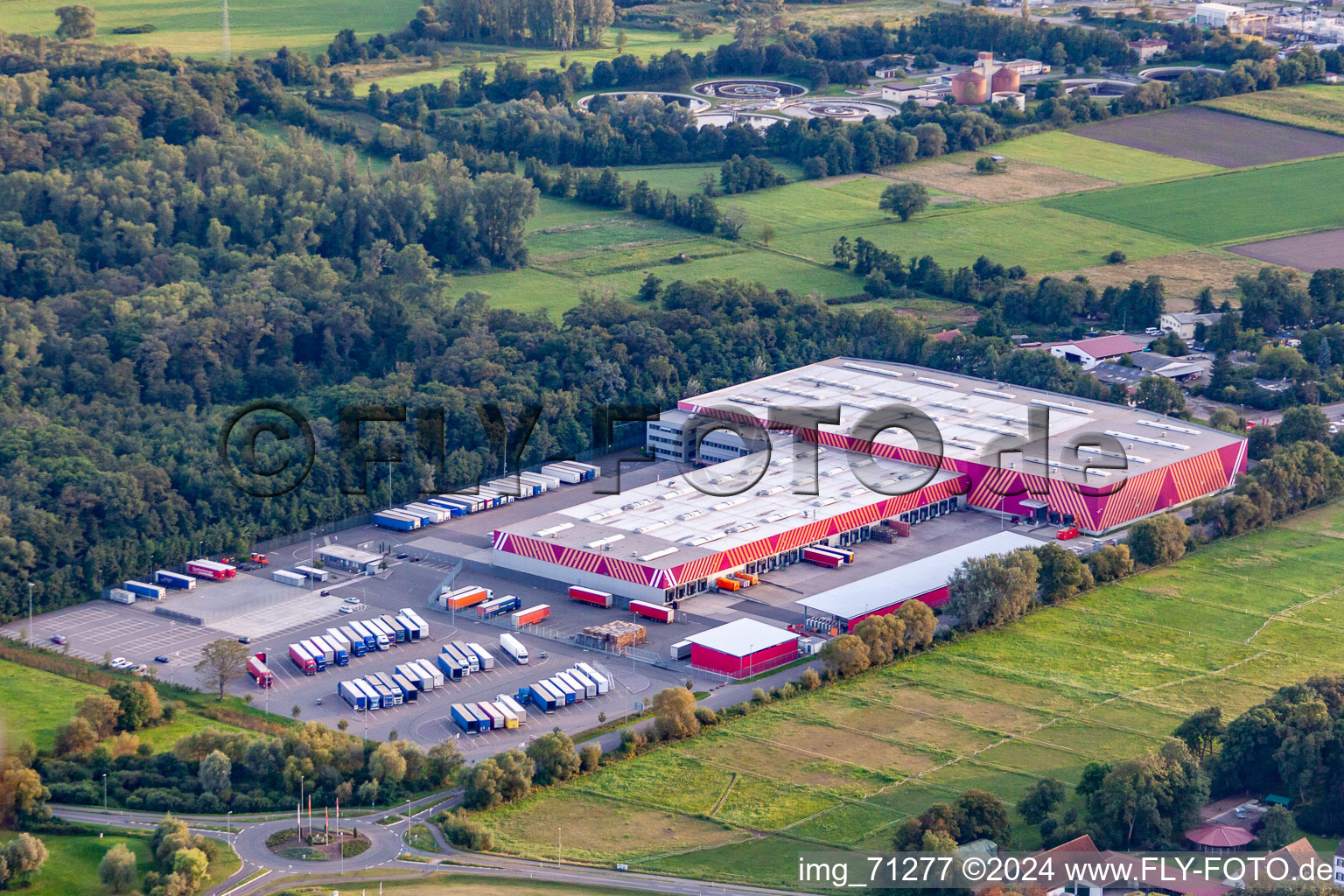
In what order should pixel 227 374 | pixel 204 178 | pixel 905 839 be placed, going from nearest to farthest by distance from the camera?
pixel 905 839 < pixel 227 374 < pixel 204 178

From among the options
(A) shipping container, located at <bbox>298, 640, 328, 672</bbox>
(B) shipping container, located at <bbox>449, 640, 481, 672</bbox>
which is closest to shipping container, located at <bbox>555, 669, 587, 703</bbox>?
(B) shipping container, located at <bbox>449, 640, 481, 672</bbox>

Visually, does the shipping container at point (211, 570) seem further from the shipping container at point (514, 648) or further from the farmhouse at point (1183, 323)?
the farmhouse at point (1183, 323)

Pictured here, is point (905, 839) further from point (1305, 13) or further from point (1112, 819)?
point (1305, 13)

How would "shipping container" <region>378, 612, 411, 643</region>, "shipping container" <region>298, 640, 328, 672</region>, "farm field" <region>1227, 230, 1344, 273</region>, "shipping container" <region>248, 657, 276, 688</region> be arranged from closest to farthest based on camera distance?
"shipping container" <region>248, 657, 276, 688</region> → "shipping container" <region>298, 640, 328, 672</region> → "shipping container" <region>378, 612, 411, 643</region> → "farm field" <region>1227, 230, 1344, 273</region>

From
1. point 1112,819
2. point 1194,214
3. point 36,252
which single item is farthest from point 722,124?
point 1112,819

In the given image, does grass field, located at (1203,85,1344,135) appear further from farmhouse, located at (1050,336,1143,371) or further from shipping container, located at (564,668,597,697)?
shipping container, located at (564,668,597,697)

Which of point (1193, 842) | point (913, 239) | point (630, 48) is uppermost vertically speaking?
point (630, 48)

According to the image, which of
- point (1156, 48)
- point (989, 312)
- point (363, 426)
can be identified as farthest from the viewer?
point (1156, 48)

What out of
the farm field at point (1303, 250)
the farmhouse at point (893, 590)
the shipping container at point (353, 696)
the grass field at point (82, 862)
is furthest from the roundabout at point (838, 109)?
the grass field at point (82, 862)
